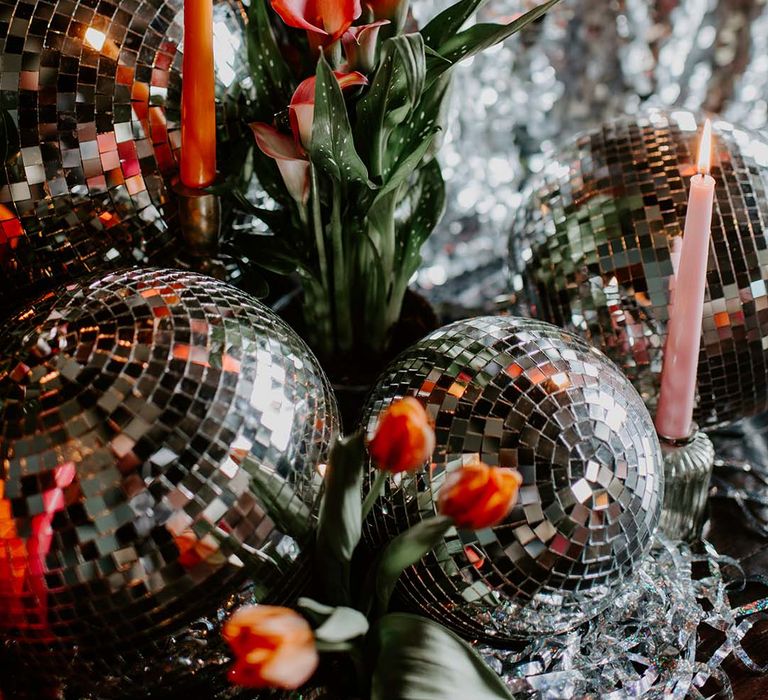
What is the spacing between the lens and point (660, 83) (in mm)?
692

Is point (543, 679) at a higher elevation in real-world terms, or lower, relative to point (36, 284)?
lower

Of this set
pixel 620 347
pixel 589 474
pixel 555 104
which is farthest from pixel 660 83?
pixel 589 474

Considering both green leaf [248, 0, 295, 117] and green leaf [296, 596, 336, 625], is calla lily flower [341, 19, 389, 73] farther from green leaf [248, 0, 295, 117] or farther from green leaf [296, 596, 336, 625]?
green leaf [296, 596, 336, 625]

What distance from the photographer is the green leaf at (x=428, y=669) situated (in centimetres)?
29

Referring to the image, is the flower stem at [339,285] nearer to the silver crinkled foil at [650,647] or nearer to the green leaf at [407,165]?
the green leaf at [407,165]

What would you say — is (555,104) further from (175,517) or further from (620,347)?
(175,517)

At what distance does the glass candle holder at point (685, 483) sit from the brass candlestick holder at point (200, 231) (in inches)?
11.1

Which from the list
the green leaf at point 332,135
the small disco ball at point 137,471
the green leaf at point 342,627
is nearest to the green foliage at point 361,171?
the green leaf at point 332,135

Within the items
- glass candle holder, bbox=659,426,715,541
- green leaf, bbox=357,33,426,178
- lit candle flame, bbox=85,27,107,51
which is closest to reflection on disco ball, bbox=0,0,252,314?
lit candle flame, bbox=85,27,107,51

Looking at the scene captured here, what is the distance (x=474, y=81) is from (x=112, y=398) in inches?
18.3

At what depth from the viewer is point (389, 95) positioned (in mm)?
383

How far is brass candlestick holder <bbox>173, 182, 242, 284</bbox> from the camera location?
1.32 ft

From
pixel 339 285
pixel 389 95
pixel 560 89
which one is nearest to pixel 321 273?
pixel 339 285

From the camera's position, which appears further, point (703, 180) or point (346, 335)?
point (346, 335)
